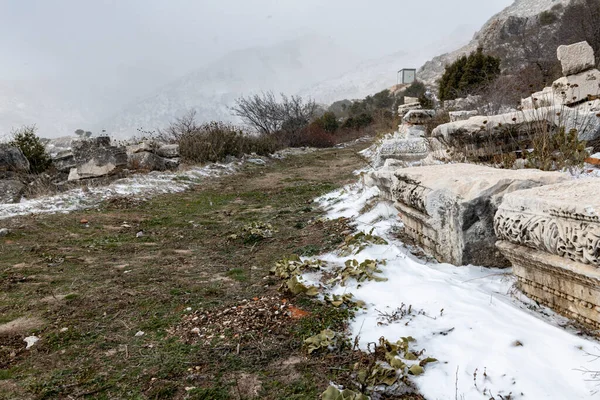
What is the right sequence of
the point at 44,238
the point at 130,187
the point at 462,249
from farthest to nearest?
the point at 130,187 → the point at 44,238 → the point at 462,249

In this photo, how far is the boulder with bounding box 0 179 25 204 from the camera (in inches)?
253

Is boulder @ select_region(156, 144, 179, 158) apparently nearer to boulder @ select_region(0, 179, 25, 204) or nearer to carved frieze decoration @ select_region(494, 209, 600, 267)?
boulder @ select_region(0, 179, 25, 204)

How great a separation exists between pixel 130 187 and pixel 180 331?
5.89 meters

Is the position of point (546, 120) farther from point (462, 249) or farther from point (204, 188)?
point (204, 188)

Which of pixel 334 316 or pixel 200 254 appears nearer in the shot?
pixel 334 316

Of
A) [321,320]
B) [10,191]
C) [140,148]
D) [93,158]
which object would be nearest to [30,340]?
[321,320]

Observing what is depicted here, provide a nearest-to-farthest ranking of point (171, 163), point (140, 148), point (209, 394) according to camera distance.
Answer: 1. point (209, 394)
2. point (140, 148)
3. point (171, 163)

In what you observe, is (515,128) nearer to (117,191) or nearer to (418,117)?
(418,117)

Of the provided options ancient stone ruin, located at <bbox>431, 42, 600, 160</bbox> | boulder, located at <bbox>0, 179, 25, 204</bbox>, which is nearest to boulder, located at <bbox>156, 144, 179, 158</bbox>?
boulder, located at <bbox>0, 179, 25, 204</bbox>

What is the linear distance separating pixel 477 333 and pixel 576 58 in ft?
27.8

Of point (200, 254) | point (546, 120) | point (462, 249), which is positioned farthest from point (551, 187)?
point (200, 254)

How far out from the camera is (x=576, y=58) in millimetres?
7922

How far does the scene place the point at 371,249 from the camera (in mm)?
3188

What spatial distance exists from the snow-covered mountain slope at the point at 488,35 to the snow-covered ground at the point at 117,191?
134ft
